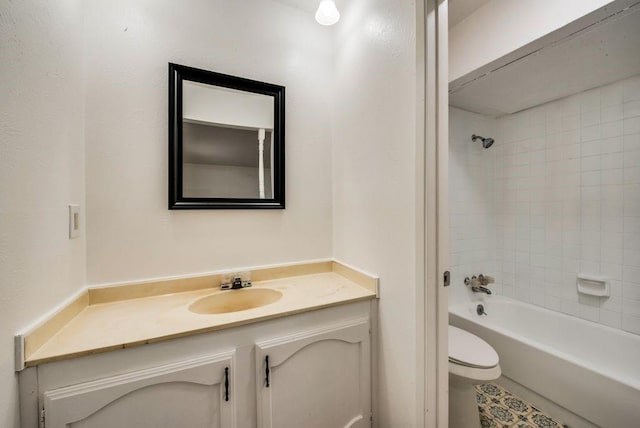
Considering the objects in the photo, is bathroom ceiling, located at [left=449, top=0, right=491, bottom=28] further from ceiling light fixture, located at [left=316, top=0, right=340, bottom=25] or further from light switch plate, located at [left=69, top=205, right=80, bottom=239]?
light switch plate, located at [left=69, top=205, right=80, bottom=239]

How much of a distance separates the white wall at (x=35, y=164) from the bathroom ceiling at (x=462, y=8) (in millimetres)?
1797

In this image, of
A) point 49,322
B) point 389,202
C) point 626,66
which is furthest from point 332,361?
point 626,66

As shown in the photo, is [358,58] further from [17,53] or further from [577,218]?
[577,218]

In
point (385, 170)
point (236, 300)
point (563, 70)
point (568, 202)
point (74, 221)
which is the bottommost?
point (236, 300)

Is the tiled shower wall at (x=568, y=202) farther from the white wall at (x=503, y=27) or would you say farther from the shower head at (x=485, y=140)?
the white wall at (x=503, y=27)

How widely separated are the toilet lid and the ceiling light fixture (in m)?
1.83

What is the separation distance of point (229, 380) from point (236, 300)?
427mm

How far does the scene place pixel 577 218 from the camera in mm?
1897

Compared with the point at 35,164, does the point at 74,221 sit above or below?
below

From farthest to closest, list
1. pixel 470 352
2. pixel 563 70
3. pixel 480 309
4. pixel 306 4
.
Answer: pixel 480 309
pixel 563 70
pixel 306 4
pixel 470 352

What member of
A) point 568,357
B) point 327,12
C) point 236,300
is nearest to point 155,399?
point 236,300

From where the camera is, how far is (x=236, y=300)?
1.23m

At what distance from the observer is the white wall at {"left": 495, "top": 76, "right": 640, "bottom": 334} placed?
5.46 feet

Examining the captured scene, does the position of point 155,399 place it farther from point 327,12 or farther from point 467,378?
point 327,12
